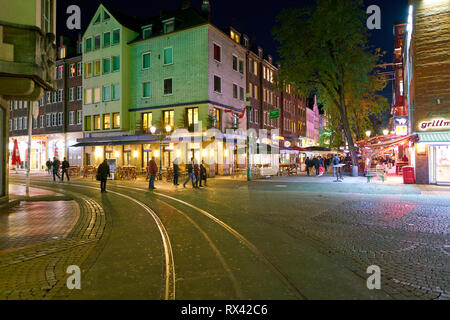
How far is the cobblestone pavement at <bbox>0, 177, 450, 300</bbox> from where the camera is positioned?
408cm

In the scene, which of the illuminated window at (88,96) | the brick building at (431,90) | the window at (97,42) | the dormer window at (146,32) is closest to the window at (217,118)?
the dormer window at (146,32)

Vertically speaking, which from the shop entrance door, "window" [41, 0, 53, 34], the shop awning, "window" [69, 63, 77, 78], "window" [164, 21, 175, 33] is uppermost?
"window" [164, 21, 175, 33]

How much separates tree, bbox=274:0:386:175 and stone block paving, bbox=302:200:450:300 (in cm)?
1758

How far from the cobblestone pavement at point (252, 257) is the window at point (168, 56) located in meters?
24.9

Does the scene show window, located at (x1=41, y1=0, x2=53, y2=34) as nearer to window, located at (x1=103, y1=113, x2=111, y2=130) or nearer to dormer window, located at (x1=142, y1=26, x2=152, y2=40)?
dormer window, located at (x1=142, y1=26, x2=152, y2=40)

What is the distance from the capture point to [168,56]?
106 ft

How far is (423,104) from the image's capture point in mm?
19625

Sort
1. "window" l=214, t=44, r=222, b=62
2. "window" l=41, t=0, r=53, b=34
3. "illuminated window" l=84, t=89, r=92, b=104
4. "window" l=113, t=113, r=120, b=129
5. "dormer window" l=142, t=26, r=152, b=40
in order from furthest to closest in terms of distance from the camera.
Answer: "illuminated window" l=84, t=89, r=92, b=104, "window" l=113, t=113, r=120, b=129, "dormer window" l=142, t=26, r=152, b=40, "window" l=214, t=44, r=222, b=62, "window" l=41, t=0, r=53, b=34

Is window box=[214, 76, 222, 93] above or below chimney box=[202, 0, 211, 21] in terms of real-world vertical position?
below

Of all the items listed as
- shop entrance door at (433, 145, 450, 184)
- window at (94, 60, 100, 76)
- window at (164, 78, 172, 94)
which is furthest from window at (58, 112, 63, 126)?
shop entrance door at (433, 145, 450, 184)

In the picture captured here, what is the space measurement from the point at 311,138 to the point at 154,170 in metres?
55.3

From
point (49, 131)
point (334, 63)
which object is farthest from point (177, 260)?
point (49, 131)

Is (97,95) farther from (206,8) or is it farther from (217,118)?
(206,8)

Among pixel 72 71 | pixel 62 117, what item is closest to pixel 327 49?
pixel 72 71
